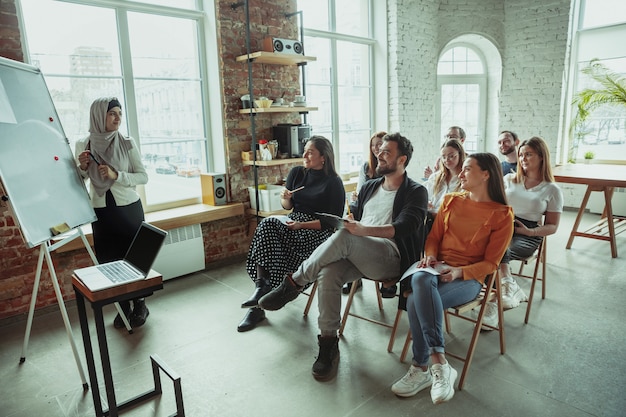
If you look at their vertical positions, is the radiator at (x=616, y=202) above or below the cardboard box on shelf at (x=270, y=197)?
below

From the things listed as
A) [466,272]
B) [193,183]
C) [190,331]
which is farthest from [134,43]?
[466,272]

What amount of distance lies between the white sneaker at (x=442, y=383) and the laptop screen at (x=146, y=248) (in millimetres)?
1474

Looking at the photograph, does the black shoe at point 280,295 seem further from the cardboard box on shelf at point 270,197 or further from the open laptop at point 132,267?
the cardboard box on shelf at point 270,197

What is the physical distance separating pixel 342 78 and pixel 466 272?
401 cm

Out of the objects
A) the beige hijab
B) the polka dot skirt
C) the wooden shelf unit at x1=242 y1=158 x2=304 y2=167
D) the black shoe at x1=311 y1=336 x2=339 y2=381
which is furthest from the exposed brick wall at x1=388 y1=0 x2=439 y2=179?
the black shoe at x1=311 y1=336 x2=339 y2=381

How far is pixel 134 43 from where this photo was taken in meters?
4.04

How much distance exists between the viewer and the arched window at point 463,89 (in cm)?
688

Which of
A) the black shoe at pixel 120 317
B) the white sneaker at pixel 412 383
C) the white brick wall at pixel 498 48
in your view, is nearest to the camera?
the white sneaker at pixel 412 383

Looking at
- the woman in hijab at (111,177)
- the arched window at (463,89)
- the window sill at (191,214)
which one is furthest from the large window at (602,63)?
the woman in hijab at (111,177)

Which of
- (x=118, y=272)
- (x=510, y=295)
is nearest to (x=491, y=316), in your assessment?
(x=510, y=295)

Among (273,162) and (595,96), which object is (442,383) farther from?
(595,96)

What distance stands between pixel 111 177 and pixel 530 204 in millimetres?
2934

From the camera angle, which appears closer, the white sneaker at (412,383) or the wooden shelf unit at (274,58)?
the white sneaker at (412,383)

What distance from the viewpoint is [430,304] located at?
2.25 metres
